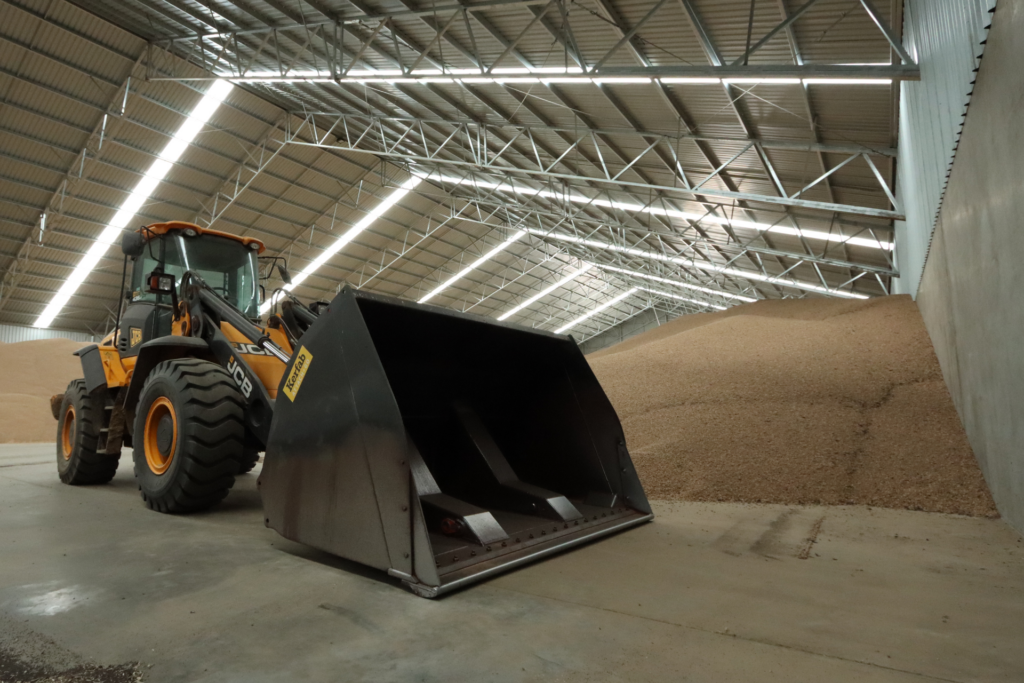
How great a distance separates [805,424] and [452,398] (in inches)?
156

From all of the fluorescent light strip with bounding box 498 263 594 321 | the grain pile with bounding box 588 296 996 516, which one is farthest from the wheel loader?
the fluorescent light strip with bounding box 498 263 594 321

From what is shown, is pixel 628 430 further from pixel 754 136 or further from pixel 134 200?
pixel 134 200

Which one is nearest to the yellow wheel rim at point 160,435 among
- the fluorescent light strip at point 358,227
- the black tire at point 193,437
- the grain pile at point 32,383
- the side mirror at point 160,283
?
the black tire at point 193,437

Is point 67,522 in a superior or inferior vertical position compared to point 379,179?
inferior

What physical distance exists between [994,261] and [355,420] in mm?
3855

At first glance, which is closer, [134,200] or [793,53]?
[793,53]

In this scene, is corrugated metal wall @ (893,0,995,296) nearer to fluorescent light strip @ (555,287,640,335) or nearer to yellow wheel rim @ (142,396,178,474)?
yellow wheel rim @ (142,396,178,474)

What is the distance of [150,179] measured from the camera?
1786cm

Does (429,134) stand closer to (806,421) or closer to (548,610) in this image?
(806,421)

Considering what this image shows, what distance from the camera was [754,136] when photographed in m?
11.9

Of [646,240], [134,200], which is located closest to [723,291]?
[646,240]

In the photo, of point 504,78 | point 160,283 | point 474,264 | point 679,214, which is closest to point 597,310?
point 474,264

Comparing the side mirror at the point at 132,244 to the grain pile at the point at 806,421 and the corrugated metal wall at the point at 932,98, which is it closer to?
the grain pile at the point at 806,421

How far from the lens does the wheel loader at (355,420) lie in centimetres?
285
